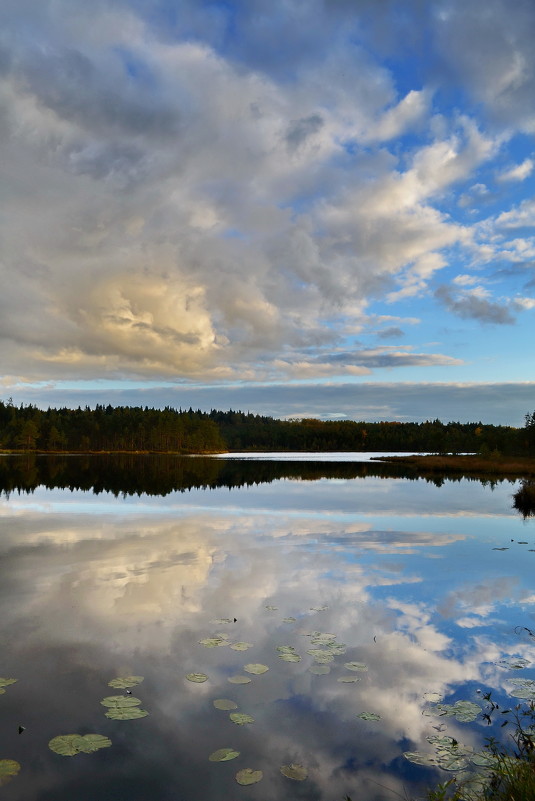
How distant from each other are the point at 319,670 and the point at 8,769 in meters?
5.61

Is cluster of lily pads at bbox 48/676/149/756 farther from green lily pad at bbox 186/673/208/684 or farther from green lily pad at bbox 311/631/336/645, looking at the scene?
green lily pad at bbox 311/631/336/645

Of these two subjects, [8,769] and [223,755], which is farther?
[223,755]

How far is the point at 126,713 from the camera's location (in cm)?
862

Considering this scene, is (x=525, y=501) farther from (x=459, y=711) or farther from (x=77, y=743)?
(x=77, y=743)

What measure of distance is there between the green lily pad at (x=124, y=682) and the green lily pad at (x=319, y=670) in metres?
3.25

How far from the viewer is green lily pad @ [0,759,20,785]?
274 inches

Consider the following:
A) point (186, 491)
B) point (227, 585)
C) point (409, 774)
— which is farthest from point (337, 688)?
point (186, 491)

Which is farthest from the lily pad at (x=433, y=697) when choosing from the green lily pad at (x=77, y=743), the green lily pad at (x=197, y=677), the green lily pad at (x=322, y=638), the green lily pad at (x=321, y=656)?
the green lily pad at (x=77, y=743)

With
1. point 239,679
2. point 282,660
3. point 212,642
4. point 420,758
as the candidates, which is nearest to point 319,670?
point 282,660

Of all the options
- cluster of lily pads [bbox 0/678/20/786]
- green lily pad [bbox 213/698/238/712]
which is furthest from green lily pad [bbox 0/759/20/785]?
green lily pad [bbox 213/698/238/712]

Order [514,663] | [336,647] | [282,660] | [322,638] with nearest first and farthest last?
[282,660] < [514,663] < [336,647] < [322,638]

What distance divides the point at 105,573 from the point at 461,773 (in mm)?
13466

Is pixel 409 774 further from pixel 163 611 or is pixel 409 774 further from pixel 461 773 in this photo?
pixel 163 611

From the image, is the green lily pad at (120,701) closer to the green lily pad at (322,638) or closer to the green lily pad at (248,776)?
the green lily pad at (248,776)
